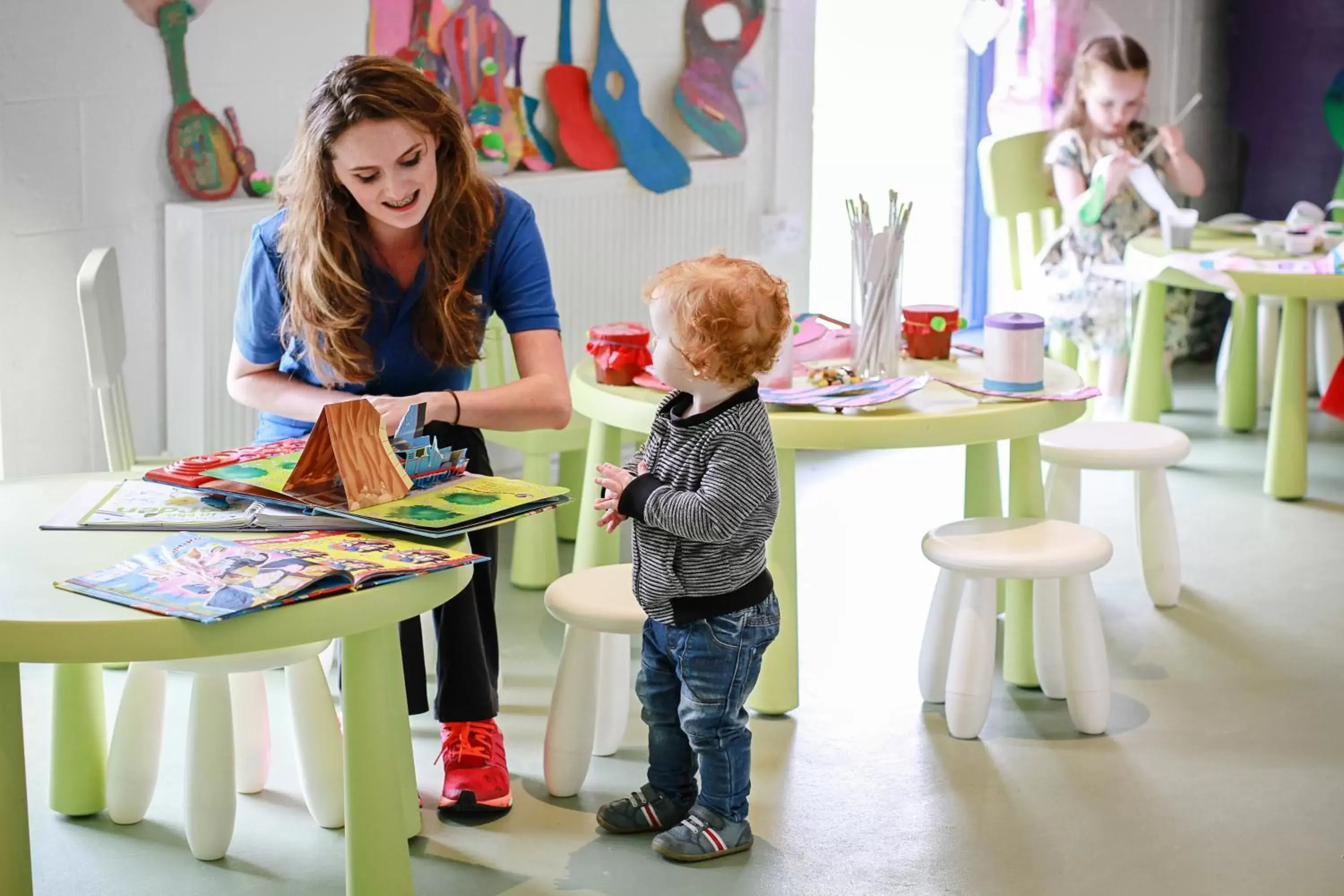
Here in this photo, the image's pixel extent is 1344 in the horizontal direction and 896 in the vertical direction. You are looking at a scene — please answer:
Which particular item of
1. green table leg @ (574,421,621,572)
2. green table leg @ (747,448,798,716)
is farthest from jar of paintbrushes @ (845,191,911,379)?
green table leg @ (574,421,621,572)

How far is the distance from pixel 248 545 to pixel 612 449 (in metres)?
1.46

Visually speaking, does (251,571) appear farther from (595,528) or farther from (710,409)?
(595,528)

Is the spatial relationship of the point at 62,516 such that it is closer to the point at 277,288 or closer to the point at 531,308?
the point at 277,288

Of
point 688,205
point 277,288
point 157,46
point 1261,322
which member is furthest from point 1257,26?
point 277,288

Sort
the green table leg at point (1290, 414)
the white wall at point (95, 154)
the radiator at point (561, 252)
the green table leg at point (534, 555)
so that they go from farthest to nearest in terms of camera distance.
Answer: the green table leg at point (1290, 414) < the green table leg at point (534, 555) < the radiator at point (561, 252) < the white wall at point (95, 154)

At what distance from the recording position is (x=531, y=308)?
101 inches

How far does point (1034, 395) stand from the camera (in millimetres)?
2957

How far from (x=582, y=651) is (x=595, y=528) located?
638 millimetres

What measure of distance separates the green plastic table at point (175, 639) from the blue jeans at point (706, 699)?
1.23ft

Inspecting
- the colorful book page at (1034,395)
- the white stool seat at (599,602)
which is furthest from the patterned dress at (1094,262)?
the white stool seat at (599,602)

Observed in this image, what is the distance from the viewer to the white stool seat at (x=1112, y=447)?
3418 millimetres

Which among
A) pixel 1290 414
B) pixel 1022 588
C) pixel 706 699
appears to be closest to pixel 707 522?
pixel 706 699

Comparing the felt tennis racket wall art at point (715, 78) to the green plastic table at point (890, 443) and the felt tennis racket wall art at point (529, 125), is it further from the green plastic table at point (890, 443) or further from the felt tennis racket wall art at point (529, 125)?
the green plastic table at point (890, 443)

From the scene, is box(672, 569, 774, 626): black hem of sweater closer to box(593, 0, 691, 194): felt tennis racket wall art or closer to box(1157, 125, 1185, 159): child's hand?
box(593, 0, 691, 194): felt tennis racket wall art
